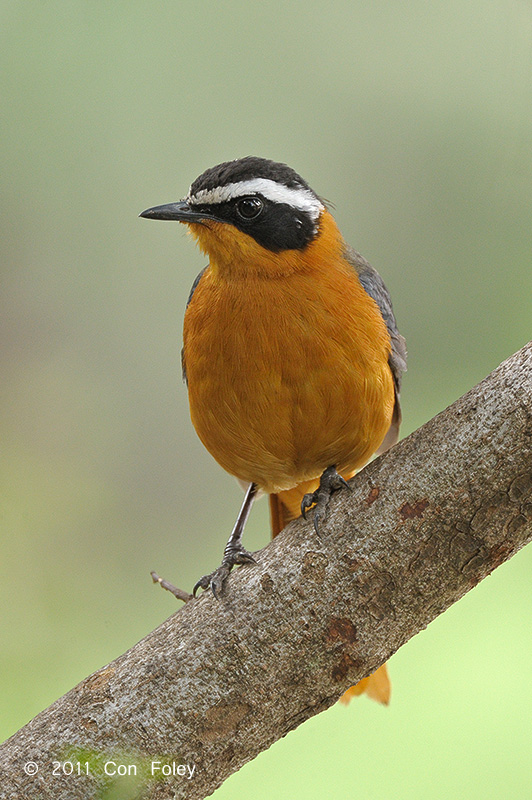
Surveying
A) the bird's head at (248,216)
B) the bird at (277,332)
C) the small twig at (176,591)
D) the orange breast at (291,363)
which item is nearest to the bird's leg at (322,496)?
the bird at (277,332)

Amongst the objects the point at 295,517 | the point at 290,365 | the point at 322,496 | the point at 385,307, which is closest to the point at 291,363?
the point at 290,365

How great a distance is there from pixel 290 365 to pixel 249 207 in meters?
0.40

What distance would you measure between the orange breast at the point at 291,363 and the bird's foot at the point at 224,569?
0.26 meters

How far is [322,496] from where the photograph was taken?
190cm

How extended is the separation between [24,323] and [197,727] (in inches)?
96.2

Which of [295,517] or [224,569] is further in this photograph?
[295,517]

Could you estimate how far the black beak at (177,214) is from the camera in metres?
1.95

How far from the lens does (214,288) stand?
2.05m

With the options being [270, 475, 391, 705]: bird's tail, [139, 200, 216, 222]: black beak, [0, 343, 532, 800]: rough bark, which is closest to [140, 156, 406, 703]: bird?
[139, 200, 216, 222]: black beak

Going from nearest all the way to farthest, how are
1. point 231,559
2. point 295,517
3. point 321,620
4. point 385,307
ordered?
point 321,620 < point 231,559 < point 385,307 < point 295,517

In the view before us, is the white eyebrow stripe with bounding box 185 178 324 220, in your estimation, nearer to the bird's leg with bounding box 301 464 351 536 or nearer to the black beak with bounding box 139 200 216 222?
the black beak with bounding box 139 200 216 222

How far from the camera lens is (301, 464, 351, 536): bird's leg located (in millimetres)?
1816

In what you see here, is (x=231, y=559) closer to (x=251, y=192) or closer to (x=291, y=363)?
(x=291, y=363)

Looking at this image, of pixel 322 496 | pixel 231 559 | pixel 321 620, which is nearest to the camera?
pixel 321 620
